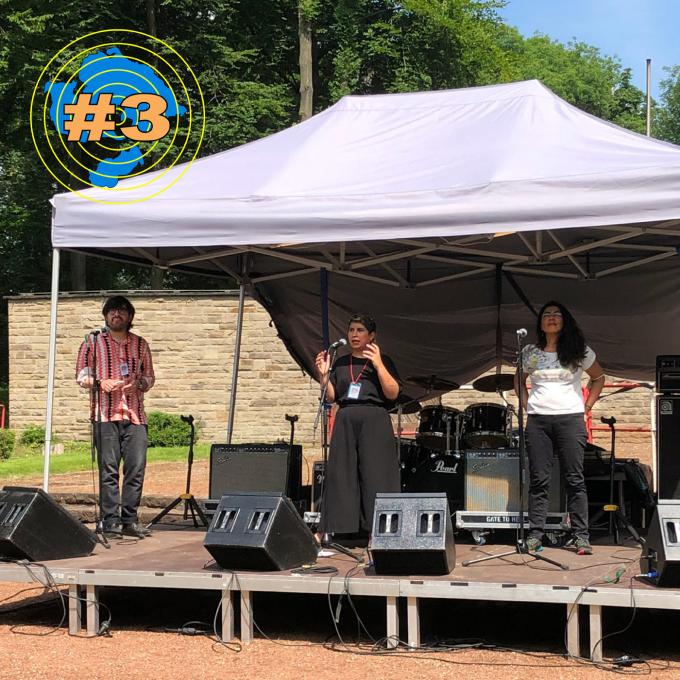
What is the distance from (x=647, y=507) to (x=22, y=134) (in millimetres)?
21595

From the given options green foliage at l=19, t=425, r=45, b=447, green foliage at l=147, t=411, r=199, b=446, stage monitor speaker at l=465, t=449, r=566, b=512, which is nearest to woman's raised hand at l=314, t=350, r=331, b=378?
stage monitor speaker at l=465, t=449, r=566, b=512

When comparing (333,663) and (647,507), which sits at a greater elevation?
(647,507)

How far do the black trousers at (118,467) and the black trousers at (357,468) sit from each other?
4.82 ft

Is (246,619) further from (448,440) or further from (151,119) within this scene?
(151,119)

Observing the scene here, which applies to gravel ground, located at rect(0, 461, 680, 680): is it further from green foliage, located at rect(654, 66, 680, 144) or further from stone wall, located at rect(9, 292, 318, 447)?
green foliage, located at rect(654, 66, 680, 144)

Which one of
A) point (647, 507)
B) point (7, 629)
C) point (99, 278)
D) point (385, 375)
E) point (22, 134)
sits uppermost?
point (22, 134)

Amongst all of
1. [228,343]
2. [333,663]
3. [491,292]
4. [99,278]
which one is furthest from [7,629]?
[99,278]

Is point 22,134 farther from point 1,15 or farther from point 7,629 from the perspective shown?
point 7,629

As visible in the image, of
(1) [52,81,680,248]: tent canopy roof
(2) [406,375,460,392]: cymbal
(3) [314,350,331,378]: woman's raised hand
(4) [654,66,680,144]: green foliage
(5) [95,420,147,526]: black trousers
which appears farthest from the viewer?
(4) [654,66,680,144]: green foliage

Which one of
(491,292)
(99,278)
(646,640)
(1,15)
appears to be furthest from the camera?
(99,278)

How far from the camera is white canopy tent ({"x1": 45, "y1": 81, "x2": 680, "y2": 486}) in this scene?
5707mm

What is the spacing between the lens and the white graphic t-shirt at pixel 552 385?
6.26 metres

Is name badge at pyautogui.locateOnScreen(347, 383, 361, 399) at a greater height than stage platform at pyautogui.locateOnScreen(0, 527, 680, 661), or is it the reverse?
name badge at pyautogui.locateOnScreen(347, 383, 361, 399)

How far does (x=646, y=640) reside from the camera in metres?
5.48
